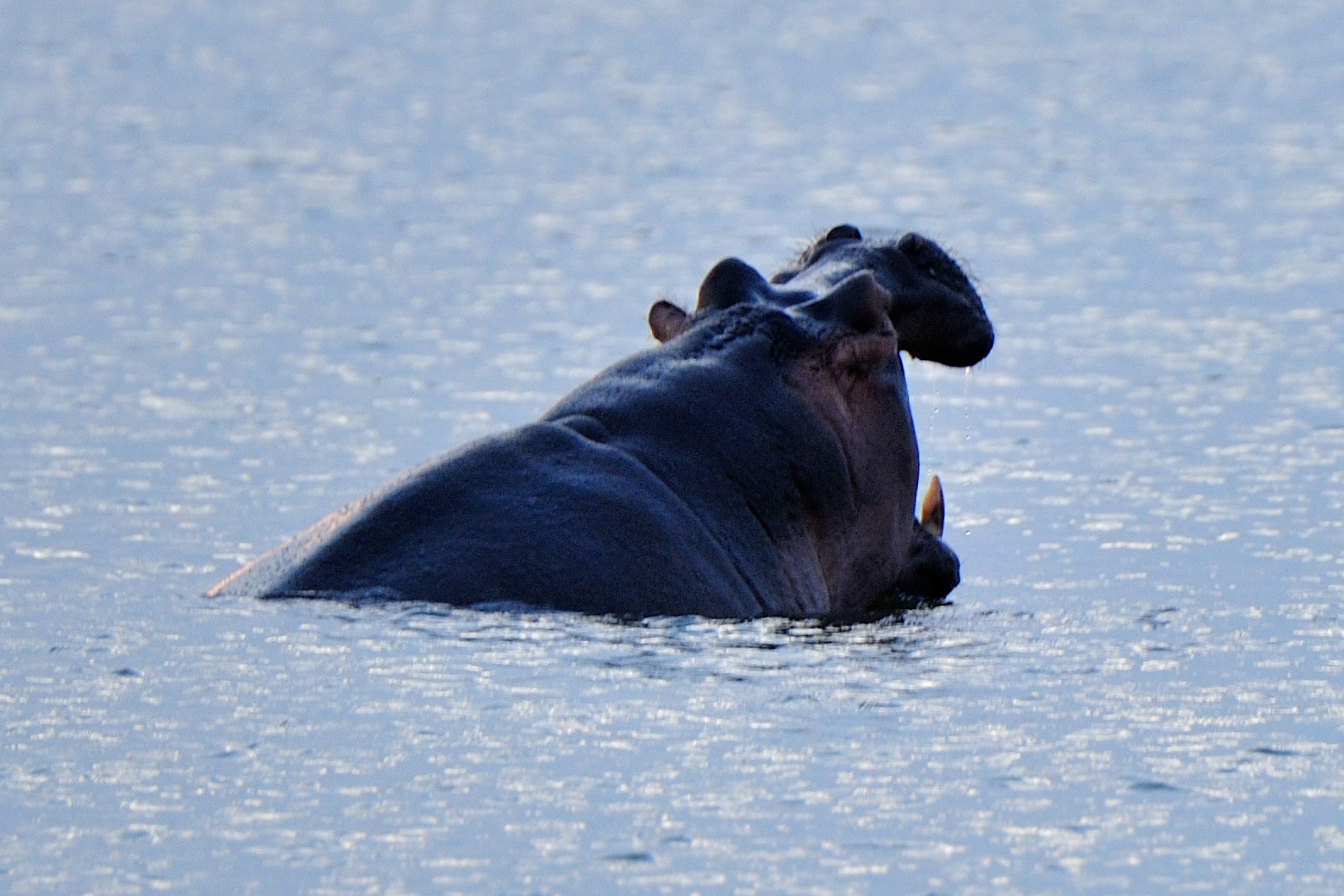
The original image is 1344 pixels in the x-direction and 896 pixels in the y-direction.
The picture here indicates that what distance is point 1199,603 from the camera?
6.36 m

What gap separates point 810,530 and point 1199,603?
990mm

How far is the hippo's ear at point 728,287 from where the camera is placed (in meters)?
6.58

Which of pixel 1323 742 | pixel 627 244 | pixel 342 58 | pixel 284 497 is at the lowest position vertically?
pixel 1323 742

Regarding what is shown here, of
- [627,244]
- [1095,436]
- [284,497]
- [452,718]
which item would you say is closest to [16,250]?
[627,244]

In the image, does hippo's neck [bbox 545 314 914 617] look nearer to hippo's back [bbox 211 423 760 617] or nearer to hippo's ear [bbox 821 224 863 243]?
hippo's back [bbox 211 423 760 617]

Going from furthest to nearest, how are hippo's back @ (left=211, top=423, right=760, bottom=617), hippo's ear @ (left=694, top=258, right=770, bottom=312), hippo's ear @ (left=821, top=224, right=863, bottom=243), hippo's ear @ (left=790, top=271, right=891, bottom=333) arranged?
1. hippo's ear @ (left=821, top=224, right=863, bottom=243)
2. hippo's ear @ (left=694, top=258, right=770, bottom=312)
3. hippo's ear @ (left=790, top=271, right=891, bottom=333)
4. hippo's back @ (left=211, top=423, right=760, bottom=617)

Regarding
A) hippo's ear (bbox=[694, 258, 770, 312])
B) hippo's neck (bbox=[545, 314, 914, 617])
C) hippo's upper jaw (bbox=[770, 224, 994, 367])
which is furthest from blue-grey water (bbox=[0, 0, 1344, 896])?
hippo's ear (bbox=[694, 258, 770, 312])

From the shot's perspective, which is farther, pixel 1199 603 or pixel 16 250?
pixel 16 250

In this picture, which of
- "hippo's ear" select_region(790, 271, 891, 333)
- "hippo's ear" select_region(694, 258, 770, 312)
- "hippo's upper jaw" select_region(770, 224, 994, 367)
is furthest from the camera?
"hippo's upper jaw" select_region(770, 224, 994, 367)

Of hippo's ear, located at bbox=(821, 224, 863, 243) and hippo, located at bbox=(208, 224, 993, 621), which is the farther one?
hippo's ear, located at bbox=(821, 224, 863, 243)

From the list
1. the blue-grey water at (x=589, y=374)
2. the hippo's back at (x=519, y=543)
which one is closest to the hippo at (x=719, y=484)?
the hippo's back at (x=519, y=543)

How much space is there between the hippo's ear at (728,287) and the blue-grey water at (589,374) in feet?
3.24

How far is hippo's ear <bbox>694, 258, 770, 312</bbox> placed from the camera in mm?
6578

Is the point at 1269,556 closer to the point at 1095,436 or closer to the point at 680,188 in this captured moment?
the point at 1095,436
